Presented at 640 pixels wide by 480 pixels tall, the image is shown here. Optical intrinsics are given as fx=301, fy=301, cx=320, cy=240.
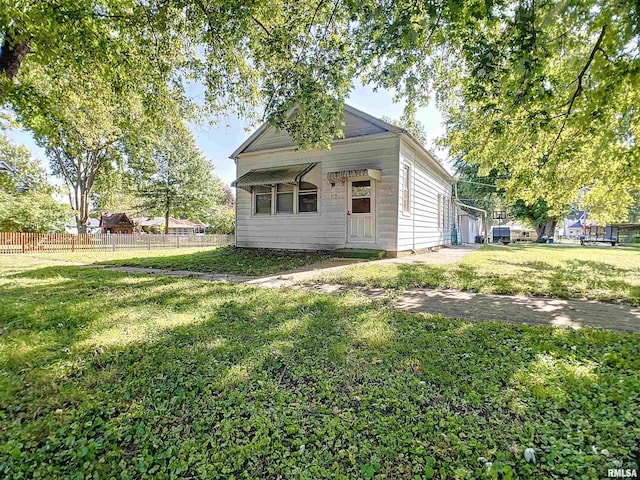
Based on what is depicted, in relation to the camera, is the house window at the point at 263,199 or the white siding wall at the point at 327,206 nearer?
the white siding wall at the point at 327,206

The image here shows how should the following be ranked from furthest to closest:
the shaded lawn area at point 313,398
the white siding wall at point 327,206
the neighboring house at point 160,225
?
the neighboring house at point 160,225 < the white siding wall at point 327,206 < the shaded lawn area at point 313,398

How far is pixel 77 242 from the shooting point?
16.9 metres

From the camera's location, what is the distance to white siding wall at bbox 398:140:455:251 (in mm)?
9906

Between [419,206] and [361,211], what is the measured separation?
315cm

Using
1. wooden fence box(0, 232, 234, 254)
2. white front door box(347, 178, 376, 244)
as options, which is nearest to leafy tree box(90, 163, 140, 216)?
wooden fence box(0, 232, 234, 254)

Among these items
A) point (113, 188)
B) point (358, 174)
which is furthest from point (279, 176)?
point (113, 188)

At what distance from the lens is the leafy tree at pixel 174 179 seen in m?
26.7

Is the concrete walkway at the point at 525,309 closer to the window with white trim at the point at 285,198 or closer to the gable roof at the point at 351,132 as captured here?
the gable roof at the point at 351,132

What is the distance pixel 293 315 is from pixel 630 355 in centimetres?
329

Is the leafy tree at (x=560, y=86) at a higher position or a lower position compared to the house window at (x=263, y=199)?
higher

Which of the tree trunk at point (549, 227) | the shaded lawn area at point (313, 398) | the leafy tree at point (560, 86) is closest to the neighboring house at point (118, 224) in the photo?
the shaded lawn area at point (313, 398)

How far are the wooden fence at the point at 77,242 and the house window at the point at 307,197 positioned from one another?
1338 cm

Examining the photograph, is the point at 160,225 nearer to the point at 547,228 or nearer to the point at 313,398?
the point at 547,228

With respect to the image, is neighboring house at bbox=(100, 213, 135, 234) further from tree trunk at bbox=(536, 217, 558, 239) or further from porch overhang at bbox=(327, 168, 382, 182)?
tree trunk at bbox=(536, 217, 558, 239)
